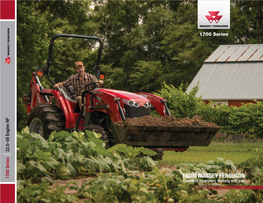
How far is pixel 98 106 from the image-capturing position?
25.0 feet

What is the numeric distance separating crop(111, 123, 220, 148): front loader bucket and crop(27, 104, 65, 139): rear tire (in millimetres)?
1594

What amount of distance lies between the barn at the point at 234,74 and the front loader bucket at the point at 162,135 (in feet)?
22.2

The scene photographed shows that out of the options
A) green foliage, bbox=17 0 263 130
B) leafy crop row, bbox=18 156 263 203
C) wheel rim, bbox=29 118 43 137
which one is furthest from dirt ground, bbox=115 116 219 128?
green foliage, bbox=17 0 263 130

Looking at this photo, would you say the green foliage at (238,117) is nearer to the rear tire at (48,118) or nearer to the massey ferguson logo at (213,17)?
the rear tire at (48,118)

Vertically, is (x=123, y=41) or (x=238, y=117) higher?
(x=123, y=41)

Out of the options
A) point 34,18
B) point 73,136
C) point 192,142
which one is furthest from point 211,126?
point 34,18

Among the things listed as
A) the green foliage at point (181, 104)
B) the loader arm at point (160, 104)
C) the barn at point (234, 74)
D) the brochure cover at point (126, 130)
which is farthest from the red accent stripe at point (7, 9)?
the green foliage at point (181, 104)

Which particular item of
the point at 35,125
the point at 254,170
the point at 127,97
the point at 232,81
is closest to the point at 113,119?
the point at 127,97

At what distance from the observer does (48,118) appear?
321 inches

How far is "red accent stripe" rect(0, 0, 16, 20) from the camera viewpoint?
4.55m

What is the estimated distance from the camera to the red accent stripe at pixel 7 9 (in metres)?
4.55

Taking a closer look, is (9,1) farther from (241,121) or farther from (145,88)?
(145,88)

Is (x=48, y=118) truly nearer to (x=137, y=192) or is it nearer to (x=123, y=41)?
(x=137, y=192)

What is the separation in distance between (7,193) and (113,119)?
11.1 ft
